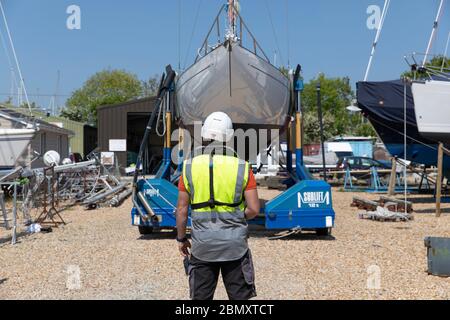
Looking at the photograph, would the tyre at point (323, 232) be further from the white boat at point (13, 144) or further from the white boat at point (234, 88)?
the white boat at point (13, 144)

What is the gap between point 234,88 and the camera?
9.98m

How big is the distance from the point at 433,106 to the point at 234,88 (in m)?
6.25

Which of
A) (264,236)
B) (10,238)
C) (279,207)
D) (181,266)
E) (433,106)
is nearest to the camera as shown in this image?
(181,266)

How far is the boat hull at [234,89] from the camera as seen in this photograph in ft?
32.8

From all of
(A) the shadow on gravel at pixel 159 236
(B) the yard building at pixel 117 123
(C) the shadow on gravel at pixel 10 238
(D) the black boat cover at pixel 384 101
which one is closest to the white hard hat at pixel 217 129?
(A) the shadow on gravel at pixel 159 236

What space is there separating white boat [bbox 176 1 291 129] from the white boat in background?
4.82m

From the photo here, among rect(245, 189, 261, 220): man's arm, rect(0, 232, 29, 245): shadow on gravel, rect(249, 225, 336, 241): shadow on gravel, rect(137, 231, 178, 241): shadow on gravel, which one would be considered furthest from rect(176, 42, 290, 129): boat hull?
rect(245, 189, 261, 220): man's arm

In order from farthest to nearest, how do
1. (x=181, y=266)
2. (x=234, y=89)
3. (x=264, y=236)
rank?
(x=234, y=89) → (x=264, y=236) → (x=181, y=266)

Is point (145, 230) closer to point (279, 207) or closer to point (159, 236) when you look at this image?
point (159, 236)

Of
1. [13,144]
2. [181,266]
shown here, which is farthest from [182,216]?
[13,144]

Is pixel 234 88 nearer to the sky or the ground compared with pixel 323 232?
nearer to the sky

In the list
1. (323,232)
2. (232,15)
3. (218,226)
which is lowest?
(323,232)
